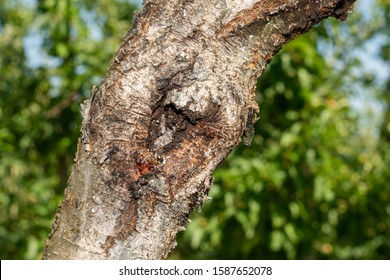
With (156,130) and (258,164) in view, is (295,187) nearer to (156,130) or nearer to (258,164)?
(258,164)

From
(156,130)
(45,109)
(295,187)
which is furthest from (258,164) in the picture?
(156,130)

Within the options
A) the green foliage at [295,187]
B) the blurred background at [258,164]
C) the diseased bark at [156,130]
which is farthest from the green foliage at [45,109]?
the diseased bark at [156,130]

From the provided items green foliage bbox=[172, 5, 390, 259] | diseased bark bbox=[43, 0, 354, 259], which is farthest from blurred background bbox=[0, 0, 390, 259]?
diseased bark bbox=[43, 0, 354, 259]

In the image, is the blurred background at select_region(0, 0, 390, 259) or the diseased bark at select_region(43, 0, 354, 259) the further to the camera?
the blurred background at select_region(0, 0, 390, 259)

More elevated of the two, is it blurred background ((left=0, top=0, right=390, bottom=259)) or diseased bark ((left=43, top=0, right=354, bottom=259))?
blurred background ((left=0, top=0, right=390, bottom=259))

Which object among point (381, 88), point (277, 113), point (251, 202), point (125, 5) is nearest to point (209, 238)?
point (251, 202)

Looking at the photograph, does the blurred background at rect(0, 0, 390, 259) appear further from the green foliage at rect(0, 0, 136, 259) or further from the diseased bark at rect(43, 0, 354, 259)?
the diseased bark at rect(43, 0, 354, 259)

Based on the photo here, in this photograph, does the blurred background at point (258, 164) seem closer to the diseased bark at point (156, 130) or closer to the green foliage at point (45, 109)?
the green foliage at point (45, 109)
